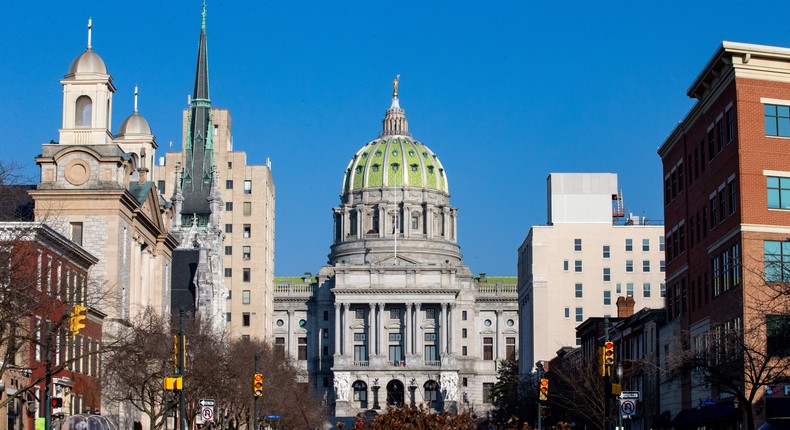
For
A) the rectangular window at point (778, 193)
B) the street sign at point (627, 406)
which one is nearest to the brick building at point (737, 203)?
the rectangular window at point (778, 193)

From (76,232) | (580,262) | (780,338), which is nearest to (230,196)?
(580,262)

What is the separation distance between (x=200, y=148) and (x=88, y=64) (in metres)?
64.1

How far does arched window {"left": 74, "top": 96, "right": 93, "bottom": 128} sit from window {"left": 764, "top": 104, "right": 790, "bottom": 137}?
39298mm

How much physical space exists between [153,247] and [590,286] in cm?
8043

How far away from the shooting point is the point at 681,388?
254 feet

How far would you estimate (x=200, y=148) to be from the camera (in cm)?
14900

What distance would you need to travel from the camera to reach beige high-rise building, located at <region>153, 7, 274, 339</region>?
478 ft

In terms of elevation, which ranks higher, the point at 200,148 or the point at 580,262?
the point at 200,148

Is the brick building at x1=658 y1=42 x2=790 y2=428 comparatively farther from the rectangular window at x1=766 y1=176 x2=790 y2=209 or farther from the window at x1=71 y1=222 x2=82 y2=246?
the window at x1=71 y1=222 x2=82 y2=246

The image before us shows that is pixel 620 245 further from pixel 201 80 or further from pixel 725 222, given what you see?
pixel 725 222

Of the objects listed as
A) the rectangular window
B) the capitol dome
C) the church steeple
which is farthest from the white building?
the rectangular window

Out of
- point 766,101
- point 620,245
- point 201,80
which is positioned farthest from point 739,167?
point 620,245

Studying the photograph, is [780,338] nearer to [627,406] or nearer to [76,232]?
[627,406]

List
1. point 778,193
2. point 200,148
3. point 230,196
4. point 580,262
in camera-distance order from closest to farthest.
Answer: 1. point 778,193
2. point 200,148
3. point 580,262
4. point 230,196
